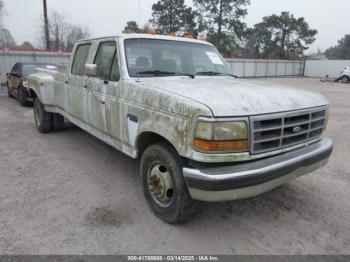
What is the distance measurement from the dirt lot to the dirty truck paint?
2.26ft

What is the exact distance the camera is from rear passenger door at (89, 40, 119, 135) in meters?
3.84

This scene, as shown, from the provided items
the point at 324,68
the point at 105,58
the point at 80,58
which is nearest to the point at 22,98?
the point at 80,58

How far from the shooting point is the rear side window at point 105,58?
4.02m

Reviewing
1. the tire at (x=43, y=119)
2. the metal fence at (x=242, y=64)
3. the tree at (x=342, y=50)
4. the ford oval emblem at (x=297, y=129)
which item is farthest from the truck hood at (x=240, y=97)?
the tree at (x=342, y=50)

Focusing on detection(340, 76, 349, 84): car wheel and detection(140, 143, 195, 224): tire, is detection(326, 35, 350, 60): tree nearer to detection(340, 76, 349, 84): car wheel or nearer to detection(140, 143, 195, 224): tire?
detection(340, 76, 349, 84): car wheel

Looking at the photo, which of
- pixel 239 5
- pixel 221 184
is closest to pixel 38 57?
pixel 221 184

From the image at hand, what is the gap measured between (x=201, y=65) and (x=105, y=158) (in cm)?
230

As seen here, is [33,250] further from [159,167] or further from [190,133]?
[190,133]

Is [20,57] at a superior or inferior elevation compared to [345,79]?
superior

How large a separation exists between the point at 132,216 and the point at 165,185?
62 cm

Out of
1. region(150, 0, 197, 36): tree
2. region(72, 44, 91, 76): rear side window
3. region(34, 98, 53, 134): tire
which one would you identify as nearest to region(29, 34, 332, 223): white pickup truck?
region(72, 44, 91, 76): rear side window

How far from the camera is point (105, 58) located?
421 cm

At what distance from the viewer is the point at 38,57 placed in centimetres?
1934

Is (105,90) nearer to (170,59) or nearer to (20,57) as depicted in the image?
(170,59)
